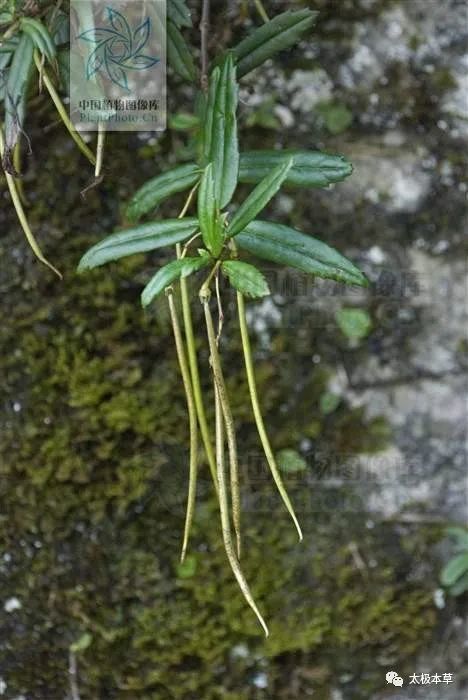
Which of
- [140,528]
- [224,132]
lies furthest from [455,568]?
[224,132]

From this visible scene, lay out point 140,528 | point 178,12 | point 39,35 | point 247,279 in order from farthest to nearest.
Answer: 1. point 140,528
2. point 178,12
3. point 39,35
4. point 247,279

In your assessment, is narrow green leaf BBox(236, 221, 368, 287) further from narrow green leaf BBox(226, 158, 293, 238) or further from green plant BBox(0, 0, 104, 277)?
green plant BBox(0, 0, 104, 277)

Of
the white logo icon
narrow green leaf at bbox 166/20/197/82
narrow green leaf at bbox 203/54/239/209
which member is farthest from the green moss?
narrow green leaf at bbox 203/54/239/209

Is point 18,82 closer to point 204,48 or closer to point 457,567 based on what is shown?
point 204,48

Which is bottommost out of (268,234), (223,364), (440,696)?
(440,696)

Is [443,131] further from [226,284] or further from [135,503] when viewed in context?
[135,503]

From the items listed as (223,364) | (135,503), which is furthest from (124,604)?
(223,364)
